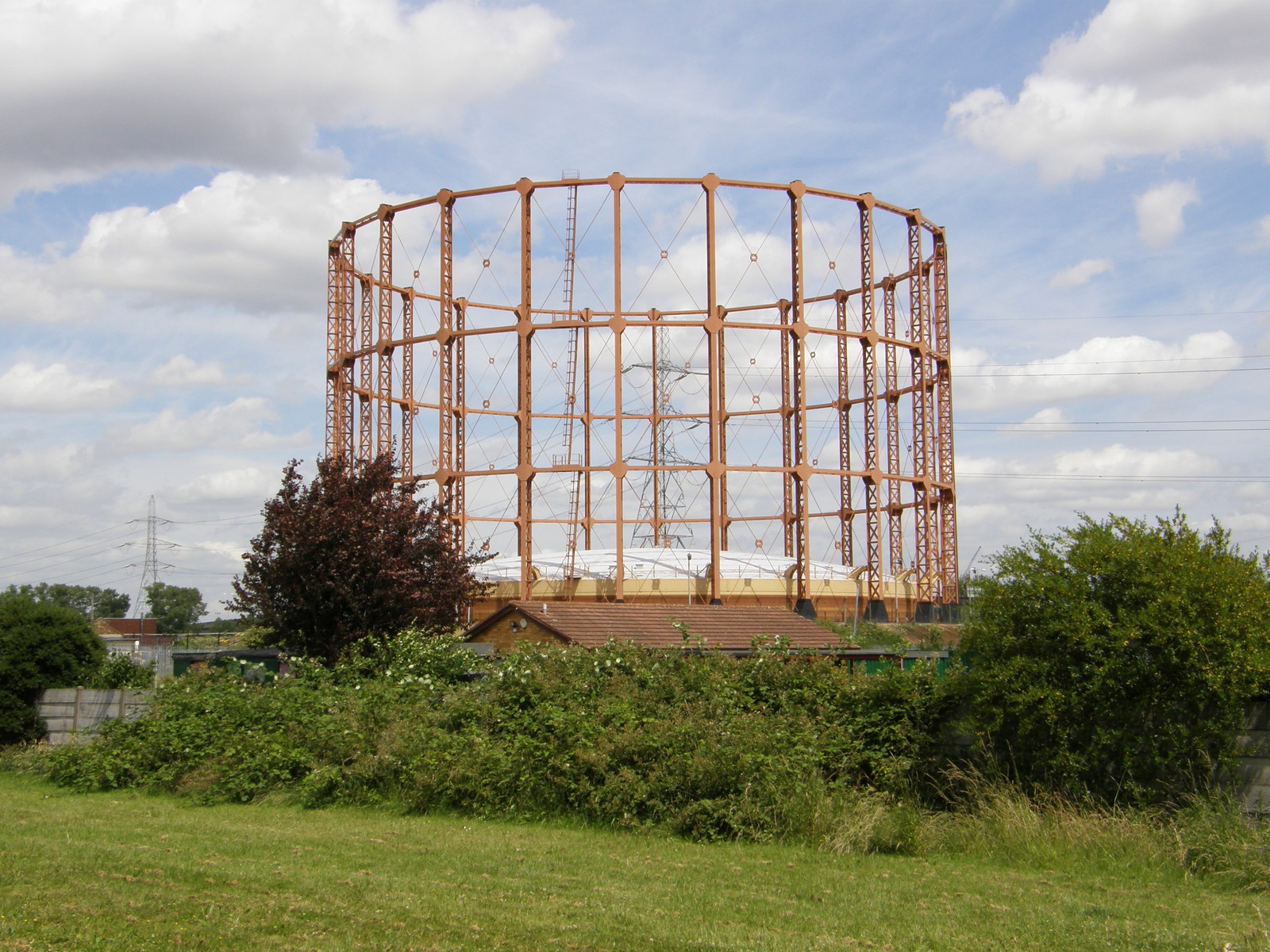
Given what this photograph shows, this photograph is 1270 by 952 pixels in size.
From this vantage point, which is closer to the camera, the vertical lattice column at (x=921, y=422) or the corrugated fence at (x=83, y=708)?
the corrugated fence at (x=83, y=708)

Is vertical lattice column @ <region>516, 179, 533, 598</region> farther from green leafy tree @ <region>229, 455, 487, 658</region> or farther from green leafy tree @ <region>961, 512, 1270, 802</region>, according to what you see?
green leafy tree @ <region>961, 512, 1270, 802</region>

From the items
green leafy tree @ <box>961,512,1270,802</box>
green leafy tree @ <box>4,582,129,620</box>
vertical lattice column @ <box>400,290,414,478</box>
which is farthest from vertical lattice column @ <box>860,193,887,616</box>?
green leafy tree @ <box>4,582,129,620</box>

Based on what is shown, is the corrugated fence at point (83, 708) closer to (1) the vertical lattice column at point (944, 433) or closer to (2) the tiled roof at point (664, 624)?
(2) the tiled roof at point (664, 624)

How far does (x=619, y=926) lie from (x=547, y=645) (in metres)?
6.56

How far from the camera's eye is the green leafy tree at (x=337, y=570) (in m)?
21.4

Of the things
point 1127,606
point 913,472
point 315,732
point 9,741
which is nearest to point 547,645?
point 315,732

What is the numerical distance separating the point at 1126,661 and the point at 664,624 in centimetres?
1030

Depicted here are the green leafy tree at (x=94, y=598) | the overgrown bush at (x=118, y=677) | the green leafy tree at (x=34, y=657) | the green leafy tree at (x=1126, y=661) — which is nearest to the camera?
the green leafy tree at (x=1126, y=661)

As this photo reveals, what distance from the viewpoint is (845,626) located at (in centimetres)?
3259

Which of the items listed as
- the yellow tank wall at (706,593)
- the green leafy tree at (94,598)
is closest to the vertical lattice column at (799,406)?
the yellow tank wall at (706,593)

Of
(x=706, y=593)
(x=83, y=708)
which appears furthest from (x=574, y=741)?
(x=706, y=593)

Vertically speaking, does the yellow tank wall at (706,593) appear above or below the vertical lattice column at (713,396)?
below

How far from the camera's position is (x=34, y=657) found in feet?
55.1

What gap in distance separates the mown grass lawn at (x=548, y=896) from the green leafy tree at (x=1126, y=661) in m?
1.04
